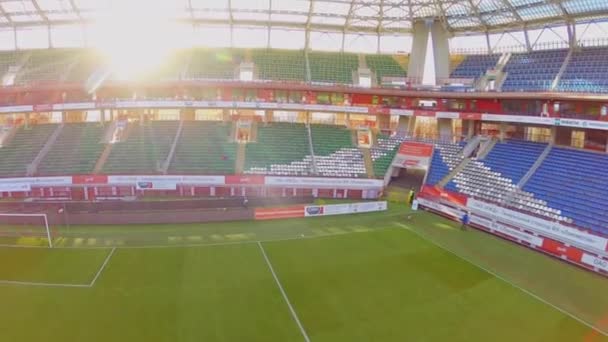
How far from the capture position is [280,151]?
1559 inches

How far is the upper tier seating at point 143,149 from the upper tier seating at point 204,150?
138 cm

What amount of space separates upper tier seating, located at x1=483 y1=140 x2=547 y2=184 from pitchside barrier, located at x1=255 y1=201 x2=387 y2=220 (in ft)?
36.5

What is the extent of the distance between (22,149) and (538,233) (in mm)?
45722

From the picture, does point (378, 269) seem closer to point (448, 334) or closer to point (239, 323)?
point (448, 334)

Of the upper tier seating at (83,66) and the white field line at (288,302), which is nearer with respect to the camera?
the white field line at (288,302)

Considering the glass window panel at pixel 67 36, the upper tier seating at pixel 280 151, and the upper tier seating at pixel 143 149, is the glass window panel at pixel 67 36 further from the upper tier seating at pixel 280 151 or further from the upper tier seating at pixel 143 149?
the upper tier seating at pixel 280 151

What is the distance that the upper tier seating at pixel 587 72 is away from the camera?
32562 mm

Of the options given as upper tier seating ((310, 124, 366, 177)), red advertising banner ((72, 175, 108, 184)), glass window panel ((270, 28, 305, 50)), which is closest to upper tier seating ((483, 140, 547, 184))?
upper tier seating ((310, 124, 366, 177))

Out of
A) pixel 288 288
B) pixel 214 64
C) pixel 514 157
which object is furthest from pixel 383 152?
pixel 288 288

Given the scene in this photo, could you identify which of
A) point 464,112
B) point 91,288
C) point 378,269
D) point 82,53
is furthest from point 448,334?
point 82,53

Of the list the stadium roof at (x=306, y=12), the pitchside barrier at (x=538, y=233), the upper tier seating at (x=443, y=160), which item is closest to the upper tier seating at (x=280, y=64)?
the stadium roof at (x=306, y=12)

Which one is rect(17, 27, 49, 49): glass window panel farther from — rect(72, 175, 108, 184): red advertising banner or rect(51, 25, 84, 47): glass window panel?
rect(72, 175, 108, 184): red advertising banner

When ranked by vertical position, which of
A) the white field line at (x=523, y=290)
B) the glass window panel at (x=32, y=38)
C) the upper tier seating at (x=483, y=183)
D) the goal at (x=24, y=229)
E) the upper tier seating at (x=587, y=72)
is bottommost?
the white field line at (x=523, y=290)

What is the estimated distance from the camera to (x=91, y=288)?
59.1 feet
